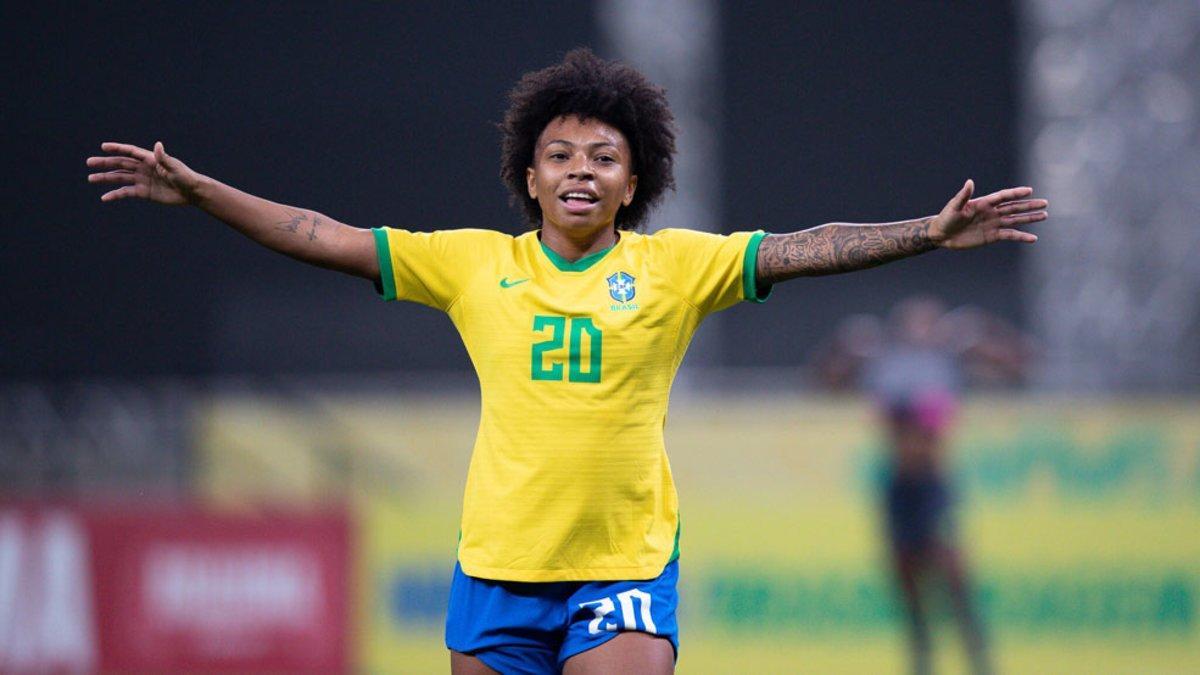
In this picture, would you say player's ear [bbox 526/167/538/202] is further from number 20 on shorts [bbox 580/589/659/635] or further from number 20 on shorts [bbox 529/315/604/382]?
number 20 on shorts [bbox 580/589/659/635]

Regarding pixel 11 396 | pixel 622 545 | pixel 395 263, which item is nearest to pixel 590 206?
pixel 395 263

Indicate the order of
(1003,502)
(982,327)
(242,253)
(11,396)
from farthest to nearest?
(242,253) < (11,396) < (982,327) < (1003,502)

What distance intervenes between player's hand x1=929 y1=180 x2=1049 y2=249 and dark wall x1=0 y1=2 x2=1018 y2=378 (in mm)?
7855

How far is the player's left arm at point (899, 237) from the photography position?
3.69m

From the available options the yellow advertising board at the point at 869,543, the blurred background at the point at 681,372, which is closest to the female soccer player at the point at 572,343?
the yellow advertising board at the point at 869,543

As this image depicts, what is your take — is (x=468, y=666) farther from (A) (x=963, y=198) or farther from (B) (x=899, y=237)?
(A) (x=963, y=198)

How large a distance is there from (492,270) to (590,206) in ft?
0.93

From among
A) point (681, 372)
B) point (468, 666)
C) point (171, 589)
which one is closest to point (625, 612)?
point (468, 666)

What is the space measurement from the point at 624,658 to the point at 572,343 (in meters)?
0.74

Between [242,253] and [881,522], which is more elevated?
[242,253]

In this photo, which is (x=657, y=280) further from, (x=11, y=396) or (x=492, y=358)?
(x=11, y=396)

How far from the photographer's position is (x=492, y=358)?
384 cm

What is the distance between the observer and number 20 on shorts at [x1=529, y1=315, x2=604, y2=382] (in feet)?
12.4

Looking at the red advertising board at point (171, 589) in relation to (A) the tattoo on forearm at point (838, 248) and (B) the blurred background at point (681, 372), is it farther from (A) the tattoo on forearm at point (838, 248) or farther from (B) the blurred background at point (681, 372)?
(A) the tattoo on forearm at point (838, 248)
